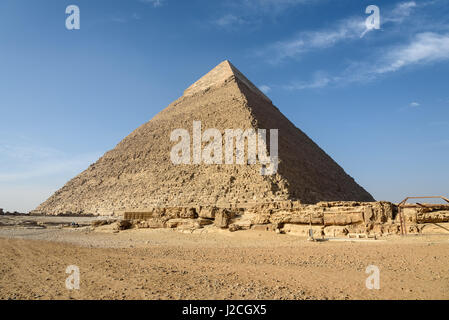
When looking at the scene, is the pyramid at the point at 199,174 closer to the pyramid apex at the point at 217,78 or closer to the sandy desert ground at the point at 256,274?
the pyramid apex at the point at 217,78

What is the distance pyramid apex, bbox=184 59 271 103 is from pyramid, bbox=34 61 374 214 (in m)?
0.37

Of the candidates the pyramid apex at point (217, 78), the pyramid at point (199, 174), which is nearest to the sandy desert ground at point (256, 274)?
the pyramid at point (199, 174)

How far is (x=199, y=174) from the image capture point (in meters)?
29.2

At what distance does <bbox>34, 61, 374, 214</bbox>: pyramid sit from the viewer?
2520cm

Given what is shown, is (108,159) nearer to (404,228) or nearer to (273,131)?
(273,131)

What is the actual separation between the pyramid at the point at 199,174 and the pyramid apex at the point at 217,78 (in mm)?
368

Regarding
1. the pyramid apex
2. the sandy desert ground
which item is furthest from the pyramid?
the sandy desert ground

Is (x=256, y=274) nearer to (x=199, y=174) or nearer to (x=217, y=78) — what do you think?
(x=199, y=174)

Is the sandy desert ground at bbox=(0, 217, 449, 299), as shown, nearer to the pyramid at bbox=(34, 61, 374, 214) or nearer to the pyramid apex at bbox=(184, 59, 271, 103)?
the pyramid at bbox=(34, 61, 374, 214)

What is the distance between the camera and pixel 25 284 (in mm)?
3682

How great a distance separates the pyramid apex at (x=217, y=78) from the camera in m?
51.2

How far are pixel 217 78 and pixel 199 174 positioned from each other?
93.1 ft

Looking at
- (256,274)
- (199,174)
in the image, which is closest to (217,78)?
(199,174)

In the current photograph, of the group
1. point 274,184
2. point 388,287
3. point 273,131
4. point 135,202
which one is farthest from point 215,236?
point 273,131
